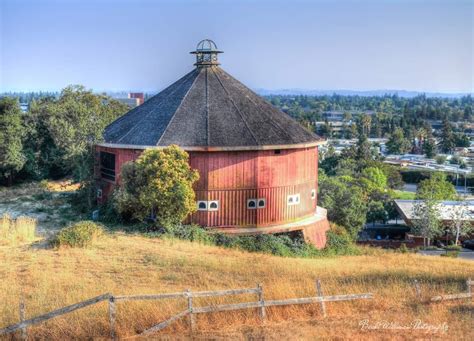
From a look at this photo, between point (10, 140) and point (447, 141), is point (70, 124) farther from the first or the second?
point (447, 141)

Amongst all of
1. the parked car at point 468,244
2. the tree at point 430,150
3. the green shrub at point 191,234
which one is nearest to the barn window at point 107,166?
the green shrub at point 191,234

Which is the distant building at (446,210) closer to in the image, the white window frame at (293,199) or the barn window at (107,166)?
the white window frame at (293,199)

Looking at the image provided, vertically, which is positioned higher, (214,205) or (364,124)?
Result: (364,124)

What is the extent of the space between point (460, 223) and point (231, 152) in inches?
1200

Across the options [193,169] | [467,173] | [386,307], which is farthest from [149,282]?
[467,173]

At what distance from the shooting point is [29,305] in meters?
12.4

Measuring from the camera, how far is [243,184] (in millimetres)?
22688

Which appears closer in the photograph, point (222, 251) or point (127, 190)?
point (222, 251)

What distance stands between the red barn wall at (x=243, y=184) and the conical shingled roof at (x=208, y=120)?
1.81 feet

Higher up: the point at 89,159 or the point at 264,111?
the point at 264,111

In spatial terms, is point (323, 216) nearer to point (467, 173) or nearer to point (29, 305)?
point (29, 305)

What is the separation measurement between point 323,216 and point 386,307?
13421 mm

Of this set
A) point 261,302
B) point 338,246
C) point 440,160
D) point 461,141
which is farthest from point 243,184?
point 461,141

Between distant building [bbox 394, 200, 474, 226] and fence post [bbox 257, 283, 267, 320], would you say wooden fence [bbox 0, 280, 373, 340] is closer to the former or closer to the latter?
fence post [bbox 257, 283, 267, 320]
